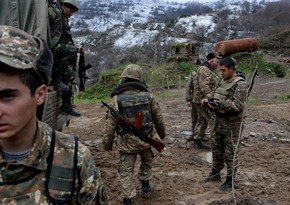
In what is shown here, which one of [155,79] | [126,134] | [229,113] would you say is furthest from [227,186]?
[155,79]

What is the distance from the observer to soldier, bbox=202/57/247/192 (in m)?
4.82

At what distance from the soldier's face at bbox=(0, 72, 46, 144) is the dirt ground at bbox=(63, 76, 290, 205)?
202 centimetres

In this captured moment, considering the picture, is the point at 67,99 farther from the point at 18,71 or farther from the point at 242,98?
the point at 18,71

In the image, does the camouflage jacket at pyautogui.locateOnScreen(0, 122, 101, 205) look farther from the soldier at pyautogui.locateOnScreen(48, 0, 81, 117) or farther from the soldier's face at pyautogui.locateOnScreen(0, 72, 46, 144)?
the soldier at pyautogui.locateOnScreen(48, 0, 81, 117)

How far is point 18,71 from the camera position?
1.40 metres

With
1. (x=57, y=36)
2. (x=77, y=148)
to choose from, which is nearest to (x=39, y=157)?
(x=77, y=148)

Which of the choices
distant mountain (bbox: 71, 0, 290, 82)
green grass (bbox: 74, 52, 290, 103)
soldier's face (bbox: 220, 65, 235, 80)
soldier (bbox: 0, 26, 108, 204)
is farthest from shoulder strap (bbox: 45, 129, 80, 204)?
distant mountain (bbox: 71, 0, 290, 82)

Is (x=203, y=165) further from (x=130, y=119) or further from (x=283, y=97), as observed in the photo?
(x=283, y=97)

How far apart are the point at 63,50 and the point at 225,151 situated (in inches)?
94.7

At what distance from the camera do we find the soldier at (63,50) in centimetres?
376

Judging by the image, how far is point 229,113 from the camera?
492 cm

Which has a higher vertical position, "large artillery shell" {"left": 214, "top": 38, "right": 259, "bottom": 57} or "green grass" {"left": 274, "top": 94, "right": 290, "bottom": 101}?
"large artillery shell" {"left": 214, "top": 38, "right": 259, "bottom": 57}

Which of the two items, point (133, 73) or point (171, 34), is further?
point (171, 34)

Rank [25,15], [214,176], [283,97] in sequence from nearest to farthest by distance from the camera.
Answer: [25,15], [214,176], [283,97]
